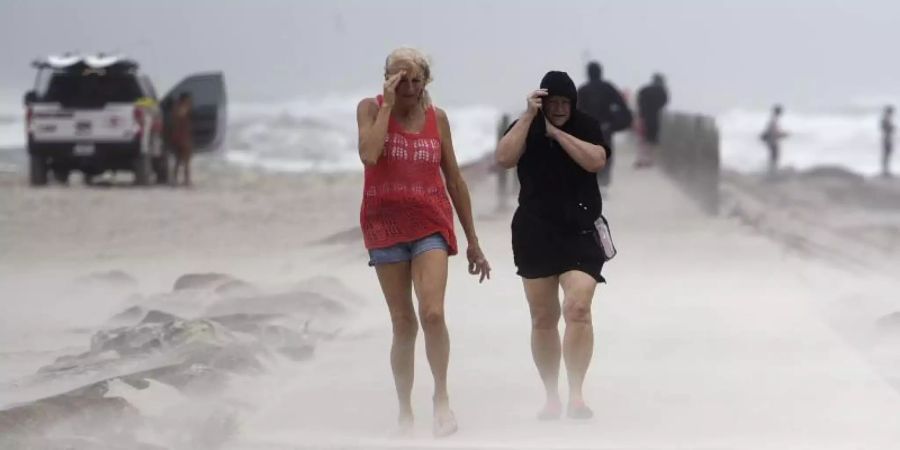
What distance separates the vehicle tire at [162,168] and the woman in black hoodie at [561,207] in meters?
18.7

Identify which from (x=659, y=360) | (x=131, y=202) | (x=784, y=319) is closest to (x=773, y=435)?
(x=659, y=360)

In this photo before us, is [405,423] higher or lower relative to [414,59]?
lower

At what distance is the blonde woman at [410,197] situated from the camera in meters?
7.89

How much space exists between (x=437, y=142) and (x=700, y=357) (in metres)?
3.34

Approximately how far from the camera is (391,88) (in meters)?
7.79

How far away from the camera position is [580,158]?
26.8 ft

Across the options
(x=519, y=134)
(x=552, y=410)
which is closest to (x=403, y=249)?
(x=519, y=134)

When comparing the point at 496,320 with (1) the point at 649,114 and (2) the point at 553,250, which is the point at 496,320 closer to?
(2) the point at 553,250

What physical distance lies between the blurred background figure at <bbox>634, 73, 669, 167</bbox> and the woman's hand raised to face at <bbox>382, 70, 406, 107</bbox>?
61.2ft

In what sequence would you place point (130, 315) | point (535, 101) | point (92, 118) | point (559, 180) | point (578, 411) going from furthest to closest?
point (92, 118)
point (130, 315)
point (578, 411)
point (559, 180)
point (535, 101)

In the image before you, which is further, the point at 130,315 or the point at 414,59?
the point at 130,315

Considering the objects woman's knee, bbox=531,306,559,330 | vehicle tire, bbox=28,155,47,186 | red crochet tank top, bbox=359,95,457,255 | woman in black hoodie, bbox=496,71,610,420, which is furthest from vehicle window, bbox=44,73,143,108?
red crochet tank top, bbox=359,95,457,255

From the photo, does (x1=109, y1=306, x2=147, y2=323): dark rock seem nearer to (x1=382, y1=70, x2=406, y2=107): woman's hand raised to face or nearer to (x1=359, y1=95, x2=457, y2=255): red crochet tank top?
(x1=359, y1=95, x2=457, y2=255): red crochet tank top

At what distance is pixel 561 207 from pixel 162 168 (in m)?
19.2
